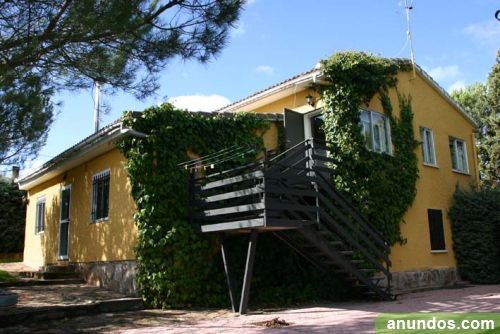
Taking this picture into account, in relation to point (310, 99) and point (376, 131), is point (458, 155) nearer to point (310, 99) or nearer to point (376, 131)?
point (376, 131)

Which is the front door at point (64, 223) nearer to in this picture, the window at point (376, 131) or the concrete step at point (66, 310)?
the concrete step at point (66, 310)

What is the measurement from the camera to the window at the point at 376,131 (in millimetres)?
13828

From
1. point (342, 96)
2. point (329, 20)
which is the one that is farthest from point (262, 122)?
point (329, 20)

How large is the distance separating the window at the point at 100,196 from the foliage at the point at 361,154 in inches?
241

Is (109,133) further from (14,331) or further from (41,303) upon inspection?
(14,331)

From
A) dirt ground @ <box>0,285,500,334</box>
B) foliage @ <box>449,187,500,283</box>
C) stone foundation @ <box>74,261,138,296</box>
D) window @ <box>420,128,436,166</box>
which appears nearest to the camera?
→ dirt ground @ <box>0,285,500,334</box>

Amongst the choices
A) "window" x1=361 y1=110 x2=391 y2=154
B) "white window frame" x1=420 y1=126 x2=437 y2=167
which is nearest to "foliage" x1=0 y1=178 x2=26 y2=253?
"window" x1=361 y1=110 x2=391 y2=154

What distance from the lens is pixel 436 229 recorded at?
625 inches

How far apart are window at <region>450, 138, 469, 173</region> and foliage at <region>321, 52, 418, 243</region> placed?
4404 millimetres

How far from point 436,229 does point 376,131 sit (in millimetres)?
4145

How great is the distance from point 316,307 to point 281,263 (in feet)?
6.01

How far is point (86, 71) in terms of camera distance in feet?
31.7

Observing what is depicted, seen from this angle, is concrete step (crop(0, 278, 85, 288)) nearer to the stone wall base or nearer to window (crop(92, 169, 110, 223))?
window (crop(92, 169, 110, 223))

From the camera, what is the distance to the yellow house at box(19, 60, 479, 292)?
1238 cm
